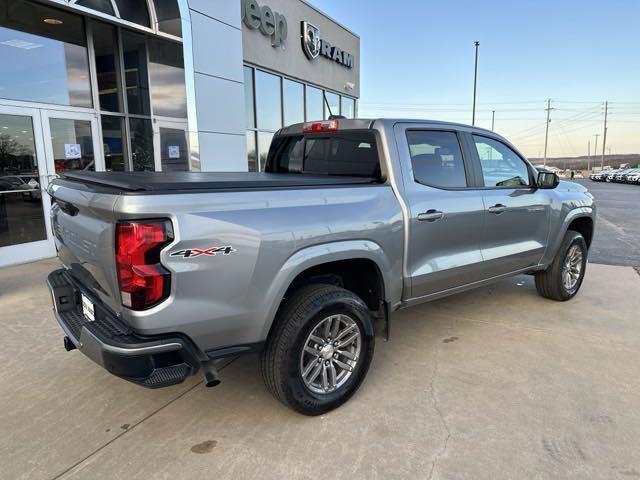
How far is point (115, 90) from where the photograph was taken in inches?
324

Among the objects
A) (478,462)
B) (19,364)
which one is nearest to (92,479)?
(19,364)

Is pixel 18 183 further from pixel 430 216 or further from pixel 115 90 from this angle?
pixel 430 216

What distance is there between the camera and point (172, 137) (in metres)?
9.18

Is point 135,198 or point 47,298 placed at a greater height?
point 135,198

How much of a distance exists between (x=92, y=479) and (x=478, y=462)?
2.05m

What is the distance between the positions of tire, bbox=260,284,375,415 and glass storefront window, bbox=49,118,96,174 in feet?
20.1

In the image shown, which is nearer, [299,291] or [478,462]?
[478,462]

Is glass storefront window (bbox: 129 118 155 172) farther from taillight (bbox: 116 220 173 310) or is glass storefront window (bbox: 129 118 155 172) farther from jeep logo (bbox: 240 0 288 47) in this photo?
taillight (bbox: 116 220 173 310)

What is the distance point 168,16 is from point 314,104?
6971mm

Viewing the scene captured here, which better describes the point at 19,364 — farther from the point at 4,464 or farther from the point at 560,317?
the point at 560,317

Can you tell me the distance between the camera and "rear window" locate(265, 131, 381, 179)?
139 inches

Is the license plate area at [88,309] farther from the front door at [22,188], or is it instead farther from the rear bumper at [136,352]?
the front door at [22,188]

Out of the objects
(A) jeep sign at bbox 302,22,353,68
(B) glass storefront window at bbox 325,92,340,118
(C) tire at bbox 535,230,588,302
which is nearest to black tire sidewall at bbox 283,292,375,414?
(C) tire at bbox 535,230,588,302

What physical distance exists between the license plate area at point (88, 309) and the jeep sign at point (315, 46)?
453 inches
